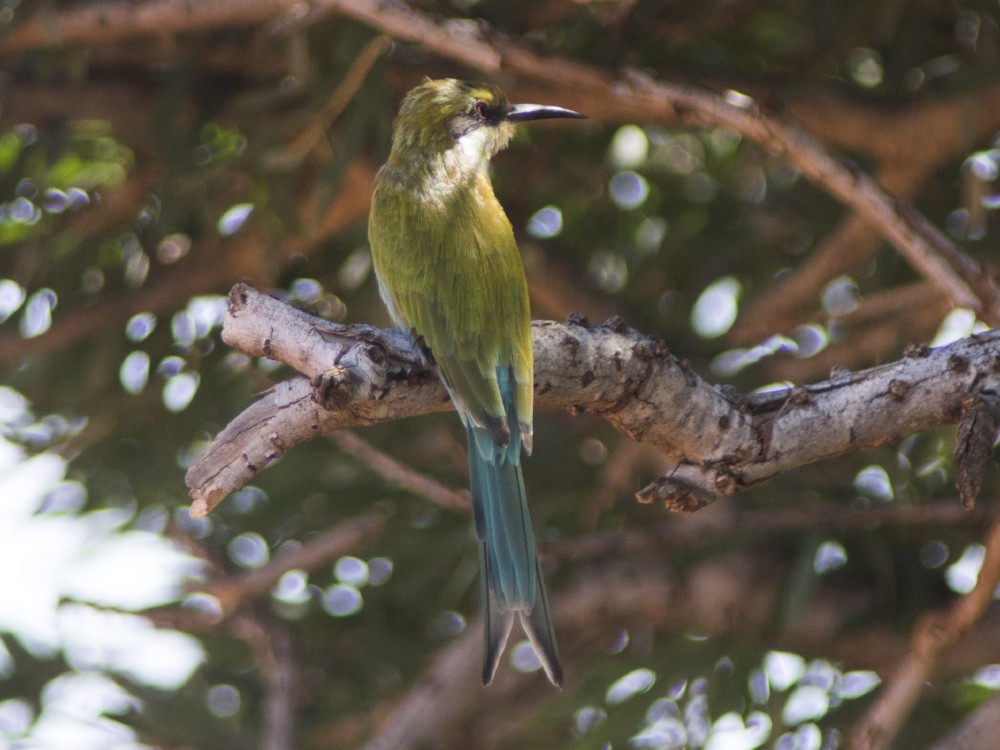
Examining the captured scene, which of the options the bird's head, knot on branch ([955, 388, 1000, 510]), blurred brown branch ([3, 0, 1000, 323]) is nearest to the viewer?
knot on branch ([955, 388, 1000, 510])

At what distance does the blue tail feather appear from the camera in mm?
1931

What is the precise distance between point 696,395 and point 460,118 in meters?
1.10

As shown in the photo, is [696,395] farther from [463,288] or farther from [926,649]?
[926,649]

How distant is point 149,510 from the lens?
385 centimetres

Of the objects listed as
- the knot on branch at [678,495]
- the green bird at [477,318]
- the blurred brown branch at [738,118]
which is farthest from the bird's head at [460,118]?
the knot on branch at [678,495]

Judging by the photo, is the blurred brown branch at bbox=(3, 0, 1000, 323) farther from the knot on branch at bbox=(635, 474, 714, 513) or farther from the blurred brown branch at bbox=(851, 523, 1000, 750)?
the knot on branch at bbox=(635, 474, 714, 513)

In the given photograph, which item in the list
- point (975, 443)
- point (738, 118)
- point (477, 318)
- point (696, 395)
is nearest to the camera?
point (975, 443)

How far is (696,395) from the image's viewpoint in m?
1.93

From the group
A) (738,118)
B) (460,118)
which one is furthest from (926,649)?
(460,118)

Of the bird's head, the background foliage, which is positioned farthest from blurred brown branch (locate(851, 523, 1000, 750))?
the bird's head

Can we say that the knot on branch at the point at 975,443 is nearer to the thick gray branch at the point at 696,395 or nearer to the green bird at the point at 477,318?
the thick gray branch at the point at 696,395

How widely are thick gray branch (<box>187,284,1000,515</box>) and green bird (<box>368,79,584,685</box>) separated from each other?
137 millimetres

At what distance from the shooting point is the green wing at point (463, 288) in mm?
2090

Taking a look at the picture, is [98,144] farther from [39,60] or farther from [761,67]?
[761,67]
